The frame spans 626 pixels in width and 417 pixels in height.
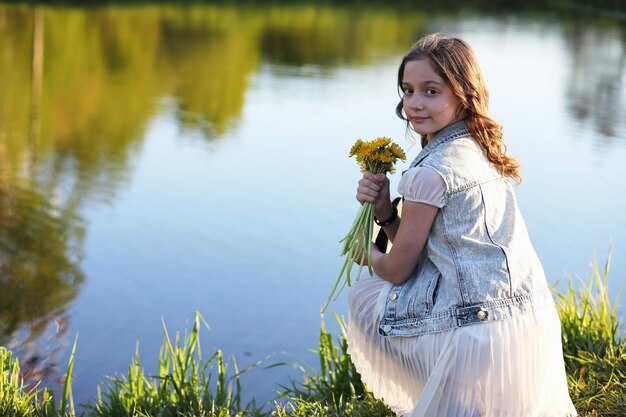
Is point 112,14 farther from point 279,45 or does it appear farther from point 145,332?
point 145,332

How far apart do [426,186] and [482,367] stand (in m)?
0.53

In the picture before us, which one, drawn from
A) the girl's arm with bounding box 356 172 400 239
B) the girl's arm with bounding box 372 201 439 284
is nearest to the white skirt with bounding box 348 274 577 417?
the girl's arm with bounding box 372 201 439 284

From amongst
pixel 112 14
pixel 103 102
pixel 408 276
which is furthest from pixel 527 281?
pixel 112 14

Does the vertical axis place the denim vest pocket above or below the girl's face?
below

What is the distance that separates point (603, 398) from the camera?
3.31 m

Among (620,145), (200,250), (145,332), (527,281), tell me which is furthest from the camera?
(620,145)

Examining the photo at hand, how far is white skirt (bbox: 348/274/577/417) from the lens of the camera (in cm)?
256

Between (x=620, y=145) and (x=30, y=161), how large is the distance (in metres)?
7.17

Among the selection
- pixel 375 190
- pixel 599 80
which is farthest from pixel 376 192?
pixel 599 80

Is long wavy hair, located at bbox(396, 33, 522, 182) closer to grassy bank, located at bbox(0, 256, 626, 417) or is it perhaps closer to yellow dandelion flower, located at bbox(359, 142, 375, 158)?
yellow dandelion flower, located at bbox(359, 142, 375, 158)

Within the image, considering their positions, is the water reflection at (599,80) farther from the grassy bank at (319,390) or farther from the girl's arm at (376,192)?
the girl's arm at (376,192)

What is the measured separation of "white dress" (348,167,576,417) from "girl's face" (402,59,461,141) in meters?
0.24

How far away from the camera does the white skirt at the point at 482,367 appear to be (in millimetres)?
2562

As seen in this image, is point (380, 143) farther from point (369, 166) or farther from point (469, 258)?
point (469, 258)
